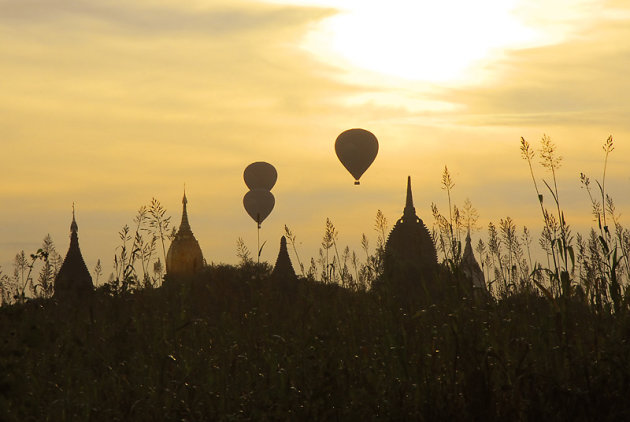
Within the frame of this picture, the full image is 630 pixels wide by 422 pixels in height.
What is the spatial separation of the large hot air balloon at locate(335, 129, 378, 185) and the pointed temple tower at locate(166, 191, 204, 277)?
574 inches

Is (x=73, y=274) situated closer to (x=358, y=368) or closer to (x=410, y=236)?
(x=410, y=236)

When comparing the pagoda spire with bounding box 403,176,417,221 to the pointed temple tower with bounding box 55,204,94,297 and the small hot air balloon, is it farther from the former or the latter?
the small hot air balloon

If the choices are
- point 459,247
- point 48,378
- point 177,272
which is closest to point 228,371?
point 48,378

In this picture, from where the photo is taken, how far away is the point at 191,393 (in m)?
6.04

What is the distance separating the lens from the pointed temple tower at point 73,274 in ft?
74.8

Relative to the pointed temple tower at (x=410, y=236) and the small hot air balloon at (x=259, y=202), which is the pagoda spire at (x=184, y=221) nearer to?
the pointed temple tower at (x=410, y=236)

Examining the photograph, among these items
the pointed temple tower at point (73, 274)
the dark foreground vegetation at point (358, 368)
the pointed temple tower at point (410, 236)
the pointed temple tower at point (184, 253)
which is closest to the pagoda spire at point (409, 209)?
the pointed temple tower at point (410, 236)

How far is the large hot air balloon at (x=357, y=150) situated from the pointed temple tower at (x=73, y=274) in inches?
978

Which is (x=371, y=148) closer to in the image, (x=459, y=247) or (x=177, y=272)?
(x=177, y=272)

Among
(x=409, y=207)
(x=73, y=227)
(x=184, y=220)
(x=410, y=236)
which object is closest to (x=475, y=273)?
(x=410, y=236)

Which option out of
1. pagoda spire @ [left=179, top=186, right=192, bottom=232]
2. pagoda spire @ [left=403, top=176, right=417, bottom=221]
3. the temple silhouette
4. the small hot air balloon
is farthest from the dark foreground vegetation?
the small hot air balloon

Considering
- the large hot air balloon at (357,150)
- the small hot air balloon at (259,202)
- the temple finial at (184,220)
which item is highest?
the large hot air balloon at (357,150)

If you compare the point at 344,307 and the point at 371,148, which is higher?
the point at 371,148

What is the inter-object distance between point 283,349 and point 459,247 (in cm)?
197
